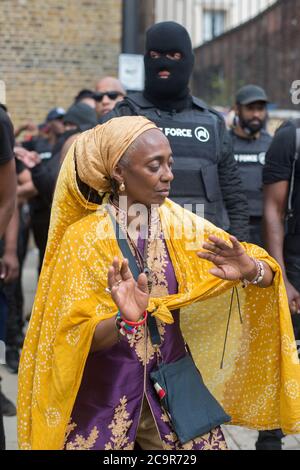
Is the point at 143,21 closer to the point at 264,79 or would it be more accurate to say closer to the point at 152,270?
the point at 264,79

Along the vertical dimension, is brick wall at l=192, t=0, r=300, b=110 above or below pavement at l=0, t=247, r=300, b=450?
above

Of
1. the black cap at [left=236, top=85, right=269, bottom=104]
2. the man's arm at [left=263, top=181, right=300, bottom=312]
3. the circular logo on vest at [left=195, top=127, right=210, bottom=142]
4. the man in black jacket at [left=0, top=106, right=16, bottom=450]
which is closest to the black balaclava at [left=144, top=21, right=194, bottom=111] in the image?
the circular logo on vest at [left=195, top=127, right=210, bottom=142]

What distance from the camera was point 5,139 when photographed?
411 cm

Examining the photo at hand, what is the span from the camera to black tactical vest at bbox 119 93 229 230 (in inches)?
174

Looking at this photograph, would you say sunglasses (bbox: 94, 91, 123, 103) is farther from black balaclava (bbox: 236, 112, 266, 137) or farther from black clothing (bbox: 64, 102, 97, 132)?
black balaclava (bbox: 236, 112, 266, 137)

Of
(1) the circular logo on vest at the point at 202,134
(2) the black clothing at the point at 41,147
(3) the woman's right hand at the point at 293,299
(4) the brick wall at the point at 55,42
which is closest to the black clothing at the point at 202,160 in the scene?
(1) the circular logo on vest at the point at 202,134

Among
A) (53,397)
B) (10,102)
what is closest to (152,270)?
(53,397)

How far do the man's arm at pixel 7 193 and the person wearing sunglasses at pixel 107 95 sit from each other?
214 centimetres

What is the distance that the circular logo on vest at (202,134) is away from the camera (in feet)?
14.7

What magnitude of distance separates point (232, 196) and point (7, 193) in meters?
1.20

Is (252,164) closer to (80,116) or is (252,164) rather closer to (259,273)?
(80,116)

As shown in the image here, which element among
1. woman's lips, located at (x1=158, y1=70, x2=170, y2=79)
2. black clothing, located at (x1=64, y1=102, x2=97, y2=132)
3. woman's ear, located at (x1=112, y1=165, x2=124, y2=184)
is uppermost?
woman's lips, located at (x1=158, y1=70, x2=170, y2=79)

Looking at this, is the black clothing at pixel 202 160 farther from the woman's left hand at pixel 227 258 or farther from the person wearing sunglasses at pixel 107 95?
the person wearing sunglasses at pixel 107 95
